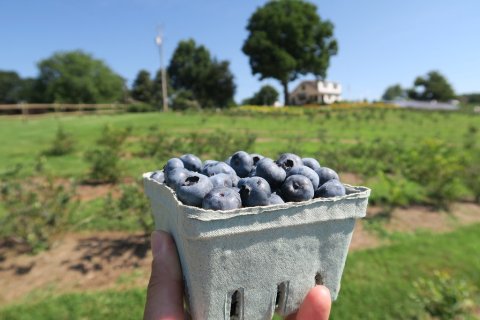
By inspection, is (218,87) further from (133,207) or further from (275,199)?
(275,199)

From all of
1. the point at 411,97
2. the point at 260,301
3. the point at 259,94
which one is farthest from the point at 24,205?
the point at 411,97

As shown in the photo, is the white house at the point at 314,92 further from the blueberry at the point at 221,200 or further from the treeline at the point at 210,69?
the blueberry at the point at 221,200

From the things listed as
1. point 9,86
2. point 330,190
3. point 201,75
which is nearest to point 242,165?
point 330,190

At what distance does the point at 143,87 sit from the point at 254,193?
52.8 m

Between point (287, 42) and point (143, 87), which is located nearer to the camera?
point (287, 42)

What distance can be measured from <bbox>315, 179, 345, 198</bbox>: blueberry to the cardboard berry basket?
0.03m

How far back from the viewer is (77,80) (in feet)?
147

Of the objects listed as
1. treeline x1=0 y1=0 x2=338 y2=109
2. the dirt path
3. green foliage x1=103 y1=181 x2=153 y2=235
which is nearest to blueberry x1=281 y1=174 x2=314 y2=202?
the dirt path

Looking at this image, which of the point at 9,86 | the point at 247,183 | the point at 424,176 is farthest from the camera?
the point at 9,86

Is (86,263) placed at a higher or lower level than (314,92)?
lower

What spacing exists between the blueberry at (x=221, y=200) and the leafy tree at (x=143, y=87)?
50597 mm

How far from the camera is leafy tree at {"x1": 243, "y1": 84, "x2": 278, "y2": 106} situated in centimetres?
5757

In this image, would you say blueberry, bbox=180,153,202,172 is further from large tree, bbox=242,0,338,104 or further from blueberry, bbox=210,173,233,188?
large tree, bbox=242,0,338,104

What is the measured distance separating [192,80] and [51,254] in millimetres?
49785
